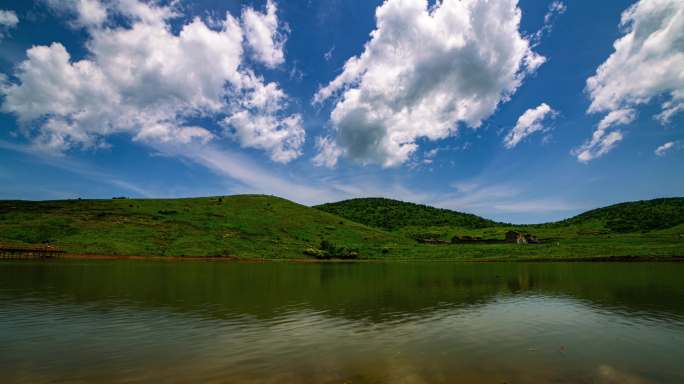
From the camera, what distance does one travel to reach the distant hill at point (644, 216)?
6024 inches

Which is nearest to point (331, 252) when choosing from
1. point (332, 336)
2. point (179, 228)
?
point (179, 228)

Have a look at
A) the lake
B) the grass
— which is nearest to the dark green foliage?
the grass

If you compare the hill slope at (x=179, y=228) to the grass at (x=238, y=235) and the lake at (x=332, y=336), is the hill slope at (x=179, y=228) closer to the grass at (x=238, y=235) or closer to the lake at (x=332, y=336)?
the grass at (x=238, y=235)

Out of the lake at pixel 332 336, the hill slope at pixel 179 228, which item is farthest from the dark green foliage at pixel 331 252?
the lake at pixel 332 336

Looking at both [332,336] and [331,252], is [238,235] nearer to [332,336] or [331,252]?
[331,252]

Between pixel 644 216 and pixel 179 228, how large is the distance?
193 m

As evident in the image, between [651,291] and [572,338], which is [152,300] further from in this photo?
[651,291]

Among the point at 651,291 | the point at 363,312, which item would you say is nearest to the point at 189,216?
the point at 363,312

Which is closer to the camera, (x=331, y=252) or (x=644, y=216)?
(x=331, y=252)

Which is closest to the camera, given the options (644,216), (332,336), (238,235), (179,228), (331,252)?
(332,336)

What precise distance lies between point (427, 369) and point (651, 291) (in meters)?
34.2

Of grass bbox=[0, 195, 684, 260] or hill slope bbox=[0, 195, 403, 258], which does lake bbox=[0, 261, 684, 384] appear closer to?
hill slope bbox=[0, 195, 403, 258]

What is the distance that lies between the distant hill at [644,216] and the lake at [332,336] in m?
154

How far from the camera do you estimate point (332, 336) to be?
17.5 meters
